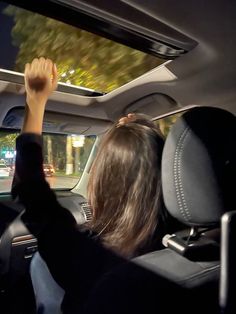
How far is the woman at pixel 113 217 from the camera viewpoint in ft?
4.50

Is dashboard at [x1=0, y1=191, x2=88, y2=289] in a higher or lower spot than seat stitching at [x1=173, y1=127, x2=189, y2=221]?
lower

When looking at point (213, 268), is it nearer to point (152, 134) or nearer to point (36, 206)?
point (152, 134)

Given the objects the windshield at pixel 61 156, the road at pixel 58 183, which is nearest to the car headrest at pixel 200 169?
the windshield at pixel 61 156

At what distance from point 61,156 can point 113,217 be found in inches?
79.5

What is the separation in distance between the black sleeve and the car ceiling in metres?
0.74

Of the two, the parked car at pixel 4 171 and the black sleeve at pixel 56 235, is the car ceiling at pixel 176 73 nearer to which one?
the parked car at pixel 4 171

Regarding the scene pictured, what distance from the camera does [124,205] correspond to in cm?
142

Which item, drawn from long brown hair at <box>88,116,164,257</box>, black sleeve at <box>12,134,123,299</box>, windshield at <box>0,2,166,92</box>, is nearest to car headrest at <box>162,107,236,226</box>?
long brown hair at <box>88,116,164,257</box>

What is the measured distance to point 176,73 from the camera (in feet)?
8.16

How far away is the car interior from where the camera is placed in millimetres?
1253

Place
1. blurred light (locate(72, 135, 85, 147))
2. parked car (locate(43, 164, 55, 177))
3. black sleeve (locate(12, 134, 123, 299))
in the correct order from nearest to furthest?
black sleeve (locate(12, 134, 123, 299)), parked car (locate(43, 164, 55, 177)), blurred light (locate(72, 135, 85, 147))

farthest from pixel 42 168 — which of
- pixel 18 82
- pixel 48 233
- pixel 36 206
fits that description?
pixel 18 82

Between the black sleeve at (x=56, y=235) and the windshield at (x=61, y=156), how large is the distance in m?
1.22

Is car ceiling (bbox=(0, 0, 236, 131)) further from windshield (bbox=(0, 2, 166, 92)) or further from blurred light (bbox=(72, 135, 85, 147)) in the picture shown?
blurred light (bbox=(72, 135, 85, 147))
